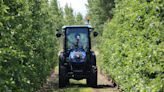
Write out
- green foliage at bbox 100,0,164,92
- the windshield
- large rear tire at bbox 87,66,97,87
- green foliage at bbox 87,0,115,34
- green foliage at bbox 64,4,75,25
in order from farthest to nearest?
green foliage at bbox 64,4,75,25 → green foliage at bbox 87,0,115,34 → the windshield → large rear tire at bbox 87,66,97,87 → green foliage at bbox 100,0,164,92

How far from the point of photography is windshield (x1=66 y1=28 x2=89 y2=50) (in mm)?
22828

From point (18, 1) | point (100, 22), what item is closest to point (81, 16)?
point (100, 22)

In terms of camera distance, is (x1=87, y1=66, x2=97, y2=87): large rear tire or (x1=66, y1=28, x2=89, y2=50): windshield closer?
(x1=87, y1=66, x2=97, y2=87): large rear tire

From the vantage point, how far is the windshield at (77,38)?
22.8 meters

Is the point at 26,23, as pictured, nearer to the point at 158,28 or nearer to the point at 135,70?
the point at 135,70

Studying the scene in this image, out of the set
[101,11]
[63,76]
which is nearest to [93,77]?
[63,76]

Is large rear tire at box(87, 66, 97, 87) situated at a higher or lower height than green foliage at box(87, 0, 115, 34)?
lower

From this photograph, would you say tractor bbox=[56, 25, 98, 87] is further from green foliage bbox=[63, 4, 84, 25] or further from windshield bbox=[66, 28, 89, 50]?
green foliage bbox=[63, 4, 84, 25]

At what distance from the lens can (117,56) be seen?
60.8 feet

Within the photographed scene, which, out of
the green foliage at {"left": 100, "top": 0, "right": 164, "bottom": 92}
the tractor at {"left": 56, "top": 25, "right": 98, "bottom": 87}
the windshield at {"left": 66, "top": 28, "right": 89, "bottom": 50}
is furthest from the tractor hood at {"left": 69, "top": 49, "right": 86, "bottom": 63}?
the green foliage at {"left": 100, "top": 0, "right": 164, "bottom": 92}

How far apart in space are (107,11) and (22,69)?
48.2 meters

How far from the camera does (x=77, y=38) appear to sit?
75.0ft

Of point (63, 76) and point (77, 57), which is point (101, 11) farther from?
point (63, 76)

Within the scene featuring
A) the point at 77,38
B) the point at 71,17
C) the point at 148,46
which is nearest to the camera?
the point at 148,46
